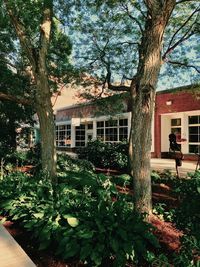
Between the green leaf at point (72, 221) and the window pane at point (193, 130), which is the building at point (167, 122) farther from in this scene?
the green leaf at point (72, 221)

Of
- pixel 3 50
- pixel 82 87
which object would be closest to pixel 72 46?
pixel 82 87

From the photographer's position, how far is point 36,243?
18.2 feet

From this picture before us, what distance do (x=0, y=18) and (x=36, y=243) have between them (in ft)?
27.5

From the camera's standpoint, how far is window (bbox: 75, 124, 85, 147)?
3790 centimetres

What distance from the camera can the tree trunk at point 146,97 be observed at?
5941 millimetres

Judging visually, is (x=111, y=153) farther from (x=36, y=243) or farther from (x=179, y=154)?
(x=36, y=243)

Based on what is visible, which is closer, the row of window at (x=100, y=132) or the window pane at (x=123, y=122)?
the window pane at (x=123, y=122)

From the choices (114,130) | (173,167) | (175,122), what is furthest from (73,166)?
(114,130)

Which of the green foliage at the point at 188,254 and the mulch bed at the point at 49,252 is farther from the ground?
the green foliage at the point at 188,254

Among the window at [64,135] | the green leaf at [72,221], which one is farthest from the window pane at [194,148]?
the green leaf at [72,221]

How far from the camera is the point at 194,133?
957 inches

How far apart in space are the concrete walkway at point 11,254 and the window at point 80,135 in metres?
32.2

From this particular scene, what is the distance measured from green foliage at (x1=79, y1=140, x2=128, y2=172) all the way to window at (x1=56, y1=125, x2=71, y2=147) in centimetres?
2062

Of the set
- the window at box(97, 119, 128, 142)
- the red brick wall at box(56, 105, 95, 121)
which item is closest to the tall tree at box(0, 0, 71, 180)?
the window at box(97, 119, 128, 142)
